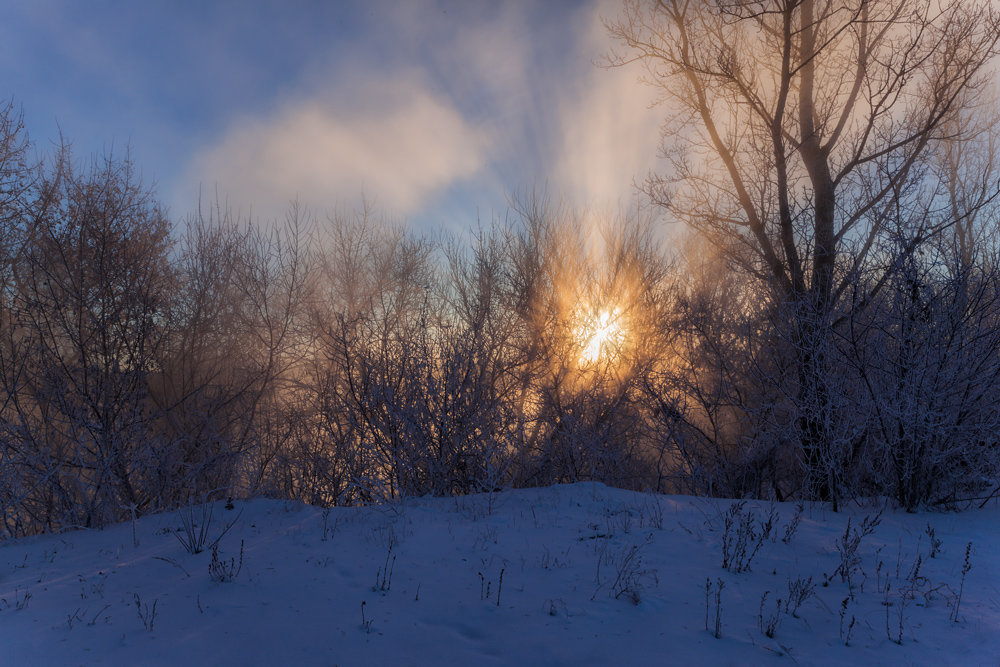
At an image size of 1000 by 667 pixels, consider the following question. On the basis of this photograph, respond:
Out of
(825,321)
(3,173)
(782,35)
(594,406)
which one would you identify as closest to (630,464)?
(594,406)

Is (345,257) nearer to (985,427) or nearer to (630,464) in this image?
(630,464)

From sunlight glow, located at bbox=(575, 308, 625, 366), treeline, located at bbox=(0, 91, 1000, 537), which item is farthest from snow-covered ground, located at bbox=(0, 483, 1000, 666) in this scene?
sunlight glow, located at bbox=(575, 308, 625, 366)

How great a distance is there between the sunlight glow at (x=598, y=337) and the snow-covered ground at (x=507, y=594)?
17.5ft

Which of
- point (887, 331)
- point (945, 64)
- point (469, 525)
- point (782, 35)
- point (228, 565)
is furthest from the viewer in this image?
point (782, 35)

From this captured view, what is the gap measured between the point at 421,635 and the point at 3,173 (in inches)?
515

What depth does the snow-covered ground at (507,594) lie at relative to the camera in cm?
282

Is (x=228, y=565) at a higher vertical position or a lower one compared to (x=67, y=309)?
lower

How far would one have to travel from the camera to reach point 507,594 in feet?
11.6

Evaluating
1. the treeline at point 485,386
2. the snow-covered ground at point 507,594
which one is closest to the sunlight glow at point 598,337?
the treeline at point 485,386

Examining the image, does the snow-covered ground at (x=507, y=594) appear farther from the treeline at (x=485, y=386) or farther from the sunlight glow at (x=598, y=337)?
the sunlight glow at (x=598, y=337)

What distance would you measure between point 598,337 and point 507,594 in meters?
7.69

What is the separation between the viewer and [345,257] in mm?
15750

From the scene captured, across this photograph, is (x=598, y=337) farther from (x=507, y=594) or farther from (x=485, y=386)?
(x=507, y=594)

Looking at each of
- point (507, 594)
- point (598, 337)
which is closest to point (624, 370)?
point (598, 337)
